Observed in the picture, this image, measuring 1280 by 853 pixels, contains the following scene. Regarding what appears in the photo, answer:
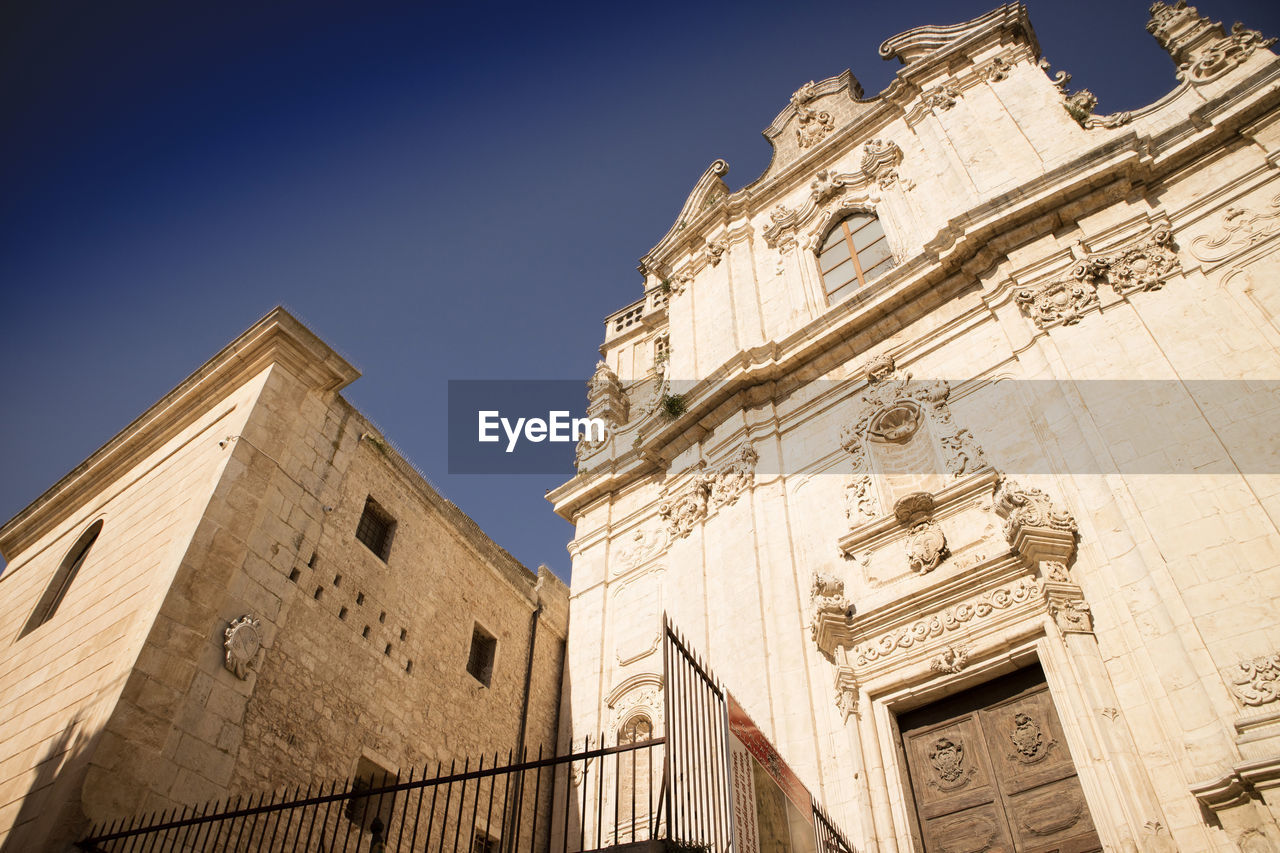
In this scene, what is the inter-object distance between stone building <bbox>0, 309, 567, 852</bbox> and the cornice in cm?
3

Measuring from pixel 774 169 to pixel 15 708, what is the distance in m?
14.0

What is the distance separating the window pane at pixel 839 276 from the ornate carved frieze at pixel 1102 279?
3.63 metres

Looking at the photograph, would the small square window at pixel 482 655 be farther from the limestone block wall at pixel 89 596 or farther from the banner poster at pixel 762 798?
the banner poster at pixel 762 798

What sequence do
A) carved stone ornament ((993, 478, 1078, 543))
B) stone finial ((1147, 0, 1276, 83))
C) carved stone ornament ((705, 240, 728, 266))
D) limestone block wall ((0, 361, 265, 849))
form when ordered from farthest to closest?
carved stone ornament ((705, 240, 728, 266)), stone finial ((1147, 0, 1276, 83)), carved stone ornament ((993, 478, 1078, 543)), limestone block wall ((0, 361, 265, 849))

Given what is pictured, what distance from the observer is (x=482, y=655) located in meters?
13.5

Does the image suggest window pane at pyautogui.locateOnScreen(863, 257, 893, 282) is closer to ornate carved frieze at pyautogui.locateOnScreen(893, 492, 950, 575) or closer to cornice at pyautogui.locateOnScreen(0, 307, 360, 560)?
ornate carved frieze at pyautogui.locateOnScreen(893, 492, 950, 575)

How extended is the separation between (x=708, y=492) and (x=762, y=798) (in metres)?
6.51

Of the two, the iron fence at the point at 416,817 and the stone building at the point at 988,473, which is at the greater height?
→ the stone building at the point at 988,473

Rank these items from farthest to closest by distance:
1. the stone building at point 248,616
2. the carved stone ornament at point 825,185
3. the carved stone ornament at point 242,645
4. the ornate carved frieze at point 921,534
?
the carved stone ornament at point 825,185, the ornate carved frieze at point 921,534, the carved stone ornament at point 242,645, the stone building at point 248,616

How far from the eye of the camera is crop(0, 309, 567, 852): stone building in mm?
8391

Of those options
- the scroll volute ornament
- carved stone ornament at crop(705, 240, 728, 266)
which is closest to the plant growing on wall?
carved stone ornament at crop(705, 240, 728, 266)

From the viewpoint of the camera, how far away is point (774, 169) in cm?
1661

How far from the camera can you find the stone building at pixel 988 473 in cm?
743

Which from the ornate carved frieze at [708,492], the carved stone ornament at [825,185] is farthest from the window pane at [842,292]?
the ornate carved frieze at [708,492]
